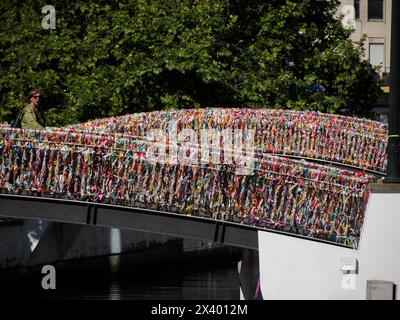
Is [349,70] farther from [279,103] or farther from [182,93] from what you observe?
[182,93]

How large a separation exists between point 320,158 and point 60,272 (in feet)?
27.7

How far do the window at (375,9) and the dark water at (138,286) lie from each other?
25850 mm

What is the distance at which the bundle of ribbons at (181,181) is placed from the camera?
904 inches

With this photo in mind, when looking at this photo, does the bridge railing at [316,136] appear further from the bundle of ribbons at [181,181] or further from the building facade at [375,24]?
the building facade at [375,24]

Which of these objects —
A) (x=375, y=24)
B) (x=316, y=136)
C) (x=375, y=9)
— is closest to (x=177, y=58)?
(x=316, y=136)

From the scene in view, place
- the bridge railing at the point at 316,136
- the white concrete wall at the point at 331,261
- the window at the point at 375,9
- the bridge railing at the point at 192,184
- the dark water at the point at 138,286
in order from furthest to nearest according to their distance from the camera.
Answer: the window at the point at 375,9 → the bridge railing at the point at 316,136 → the dark water at the point at 138,286 → the bridge railing at the point at 192,184 → the white concrete wall at the point at 331,261

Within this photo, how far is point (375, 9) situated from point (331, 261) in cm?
4012

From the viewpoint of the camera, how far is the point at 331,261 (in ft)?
72.0

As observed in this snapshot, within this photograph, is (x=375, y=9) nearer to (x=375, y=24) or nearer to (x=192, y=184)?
(x=375, y=24)

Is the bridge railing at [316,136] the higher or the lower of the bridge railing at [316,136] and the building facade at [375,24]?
the lower

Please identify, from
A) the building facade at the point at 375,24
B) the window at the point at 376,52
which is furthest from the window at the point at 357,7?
the window at the point at 376,52

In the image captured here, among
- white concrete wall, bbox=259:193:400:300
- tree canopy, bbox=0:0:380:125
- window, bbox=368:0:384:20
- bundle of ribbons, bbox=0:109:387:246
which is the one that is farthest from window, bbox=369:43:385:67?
white concrete wall, bbox=259:193:400:300

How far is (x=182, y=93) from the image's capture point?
36.7 meters
